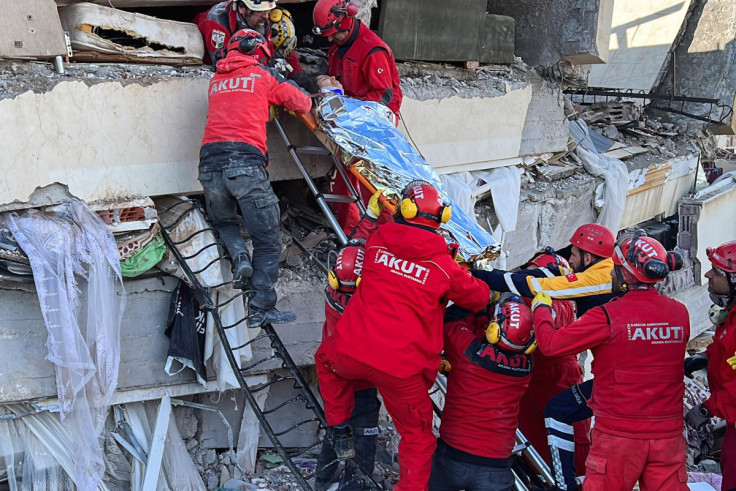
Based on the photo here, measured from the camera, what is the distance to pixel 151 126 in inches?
210

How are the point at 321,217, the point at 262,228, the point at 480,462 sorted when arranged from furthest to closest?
→ the point at 321,217, the point at 262,228, the point at 480,462

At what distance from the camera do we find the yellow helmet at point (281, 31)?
5918 mm

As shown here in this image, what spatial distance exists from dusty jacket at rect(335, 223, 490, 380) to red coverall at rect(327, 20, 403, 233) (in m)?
1.82

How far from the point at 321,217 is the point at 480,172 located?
239 cm

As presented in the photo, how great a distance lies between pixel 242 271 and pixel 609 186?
627cm

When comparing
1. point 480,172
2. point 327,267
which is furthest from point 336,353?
point 480,172

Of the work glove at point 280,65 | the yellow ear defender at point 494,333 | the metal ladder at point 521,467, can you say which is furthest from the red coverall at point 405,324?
the work glove at point 280,65

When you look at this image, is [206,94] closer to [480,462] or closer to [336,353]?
[336,353]

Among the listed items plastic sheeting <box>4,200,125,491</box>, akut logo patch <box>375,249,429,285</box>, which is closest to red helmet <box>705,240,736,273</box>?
akut logo patch <box>375,249,429,285</box>

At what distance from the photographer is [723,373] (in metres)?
4.59

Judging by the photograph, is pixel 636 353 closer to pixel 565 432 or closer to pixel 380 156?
pixel 565 432

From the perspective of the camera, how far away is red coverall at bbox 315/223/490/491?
429 centimetres

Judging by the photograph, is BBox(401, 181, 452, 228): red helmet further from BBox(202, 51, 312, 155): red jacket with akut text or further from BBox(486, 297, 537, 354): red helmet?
BBox(202, 51, 312, 155): red jacket with akut text

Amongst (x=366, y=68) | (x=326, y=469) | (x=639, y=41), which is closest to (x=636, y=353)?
(x=326, y=469)
